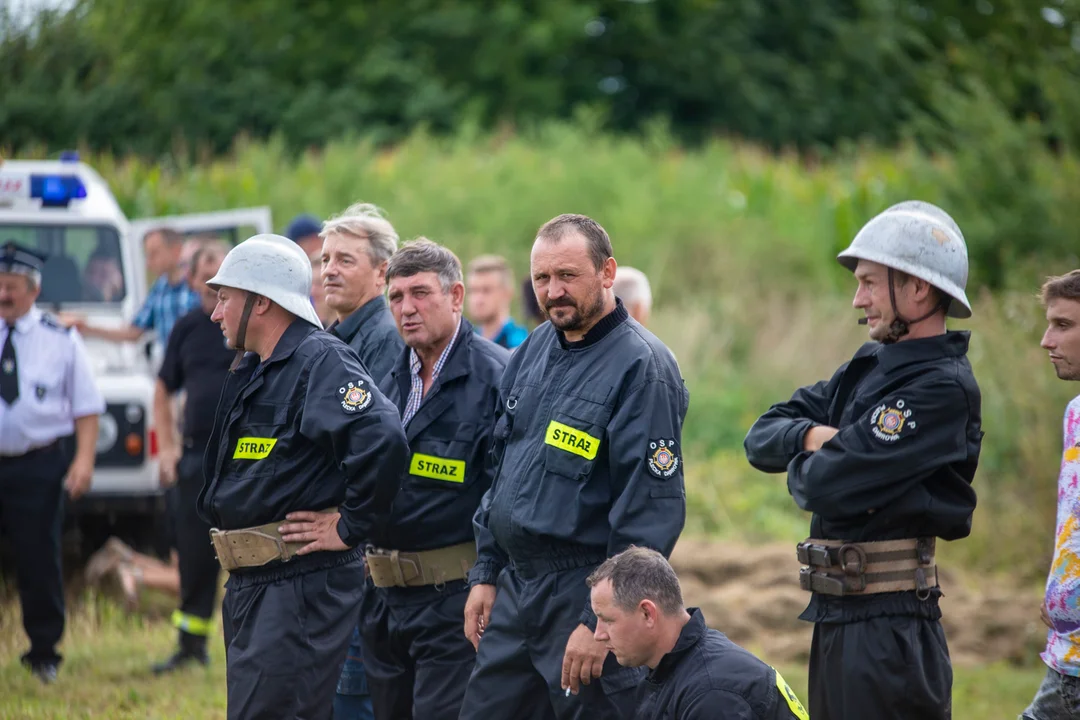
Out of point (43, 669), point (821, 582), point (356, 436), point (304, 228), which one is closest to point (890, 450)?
point (821, 582)

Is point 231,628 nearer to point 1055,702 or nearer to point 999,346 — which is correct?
point 1055,702

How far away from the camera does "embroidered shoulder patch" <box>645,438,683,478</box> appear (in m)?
4.31

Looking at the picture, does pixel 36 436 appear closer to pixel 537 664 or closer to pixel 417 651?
pixel 417 651

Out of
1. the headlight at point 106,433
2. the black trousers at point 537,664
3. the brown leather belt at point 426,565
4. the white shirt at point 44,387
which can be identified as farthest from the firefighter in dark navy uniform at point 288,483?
the headlight at point 106,433

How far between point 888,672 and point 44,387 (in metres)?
5.41

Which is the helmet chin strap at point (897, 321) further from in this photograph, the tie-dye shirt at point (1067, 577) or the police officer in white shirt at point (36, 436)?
the police officer in white shirt at point (36, 436)

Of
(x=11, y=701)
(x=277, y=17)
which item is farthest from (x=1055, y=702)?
(x=277, y=17)

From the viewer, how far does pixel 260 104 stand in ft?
90.7

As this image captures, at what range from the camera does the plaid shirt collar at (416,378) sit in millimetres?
5418

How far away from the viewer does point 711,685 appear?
3875 millimetres

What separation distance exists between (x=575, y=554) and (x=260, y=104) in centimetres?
2471

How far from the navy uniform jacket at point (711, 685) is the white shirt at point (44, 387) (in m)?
4.85

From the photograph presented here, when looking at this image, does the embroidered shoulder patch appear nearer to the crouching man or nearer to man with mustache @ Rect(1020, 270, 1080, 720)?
the crouching man

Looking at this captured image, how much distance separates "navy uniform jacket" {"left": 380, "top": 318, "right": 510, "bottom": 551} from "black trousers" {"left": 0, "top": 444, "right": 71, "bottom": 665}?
124 inches
